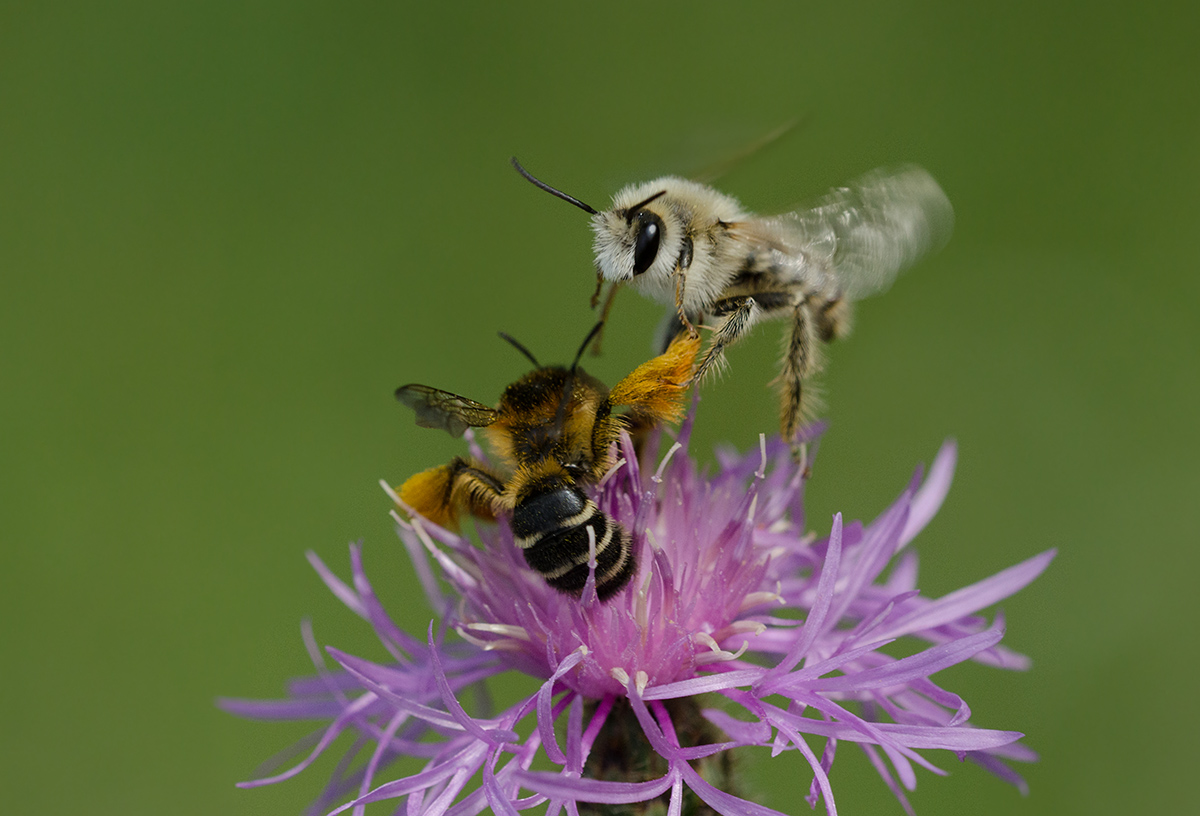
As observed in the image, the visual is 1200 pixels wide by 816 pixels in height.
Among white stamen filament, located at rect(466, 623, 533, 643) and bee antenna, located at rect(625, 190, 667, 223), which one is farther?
bee antenna, located at rect(625, 190, 667, 223)

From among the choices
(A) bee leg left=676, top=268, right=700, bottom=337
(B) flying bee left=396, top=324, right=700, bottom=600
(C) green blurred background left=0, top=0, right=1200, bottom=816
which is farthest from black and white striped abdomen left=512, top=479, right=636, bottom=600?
(C) green blurred background left=0, top=0, right=1200, bottom=816

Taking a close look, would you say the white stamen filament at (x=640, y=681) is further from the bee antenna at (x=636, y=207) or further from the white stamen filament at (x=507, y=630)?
the bee antenna at (x=636, y=207)

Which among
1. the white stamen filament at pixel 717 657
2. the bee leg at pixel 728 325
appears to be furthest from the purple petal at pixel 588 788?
the bee leg at pixel 728 325

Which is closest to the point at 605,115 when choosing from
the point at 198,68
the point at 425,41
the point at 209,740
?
the point at 425,41

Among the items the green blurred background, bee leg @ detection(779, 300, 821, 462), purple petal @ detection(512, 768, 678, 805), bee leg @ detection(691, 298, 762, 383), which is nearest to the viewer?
purple petal @ detection(512, 768, 678, 805)

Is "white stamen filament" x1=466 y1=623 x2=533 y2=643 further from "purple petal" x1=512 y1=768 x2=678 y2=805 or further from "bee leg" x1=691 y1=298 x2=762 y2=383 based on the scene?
"bee leg" x1=691 y1=298 x2=762 y2=383

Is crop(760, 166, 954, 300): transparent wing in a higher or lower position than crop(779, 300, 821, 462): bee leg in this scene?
higher
